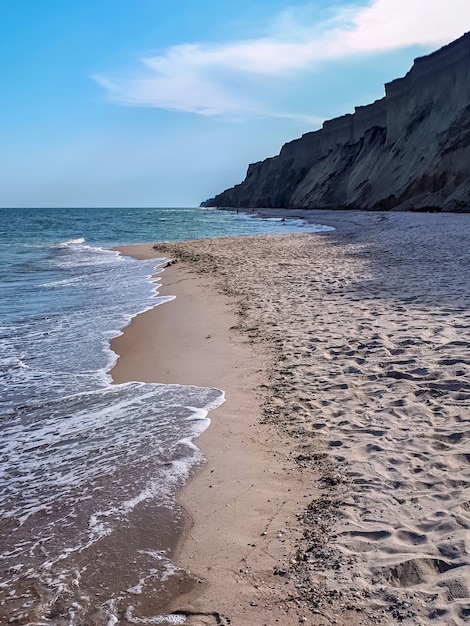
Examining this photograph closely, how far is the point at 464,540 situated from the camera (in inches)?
103

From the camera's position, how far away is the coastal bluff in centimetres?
3219

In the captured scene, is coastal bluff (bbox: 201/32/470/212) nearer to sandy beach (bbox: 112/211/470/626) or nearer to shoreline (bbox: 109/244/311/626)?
sandy beach (bbox: 112/211/470/626)

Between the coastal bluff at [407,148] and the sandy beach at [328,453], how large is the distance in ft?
80.6

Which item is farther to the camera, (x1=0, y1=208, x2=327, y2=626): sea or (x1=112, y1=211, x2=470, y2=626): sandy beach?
(x1=0, y1=208, x2=327, y2=626): sea

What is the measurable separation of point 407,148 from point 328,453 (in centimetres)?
4023

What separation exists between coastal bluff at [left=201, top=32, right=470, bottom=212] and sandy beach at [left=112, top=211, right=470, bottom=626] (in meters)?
24.6

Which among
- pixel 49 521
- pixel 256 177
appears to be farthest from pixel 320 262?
pixel 256 177

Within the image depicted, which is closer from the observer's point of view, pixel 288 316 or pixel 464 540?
pixel 464 540

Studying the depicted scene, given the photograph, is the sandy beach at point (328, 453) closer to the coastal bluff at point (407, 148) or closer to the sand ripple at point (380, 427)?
the sand ripple at point (380, 427)

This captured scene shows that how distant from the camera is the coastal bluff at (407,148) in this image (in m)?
32.2

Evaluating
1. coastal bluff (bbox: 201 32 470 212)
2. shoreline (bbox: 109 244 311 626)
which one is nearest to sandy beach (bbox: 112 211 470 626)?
shoreline (bbox: 109 244 311 626)

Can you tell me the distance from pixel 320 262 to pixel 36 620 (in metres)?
12.4

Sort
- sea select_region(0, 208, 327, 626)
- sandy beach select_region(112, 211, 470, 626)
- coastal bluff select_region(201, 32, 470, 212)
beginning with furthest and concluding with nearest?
1. coastal bluff select_region(201, 32, 470, 212)
2. sea select_region(0, 208, 327, 626)
3. sandy beach select_region(112, 211, 470, 626)

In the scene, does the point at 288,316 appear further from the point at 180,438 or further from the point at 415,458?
the point at 415,458
